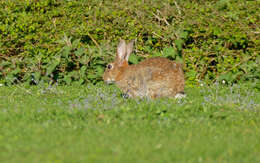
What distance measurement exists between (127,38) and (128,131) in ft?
20.4

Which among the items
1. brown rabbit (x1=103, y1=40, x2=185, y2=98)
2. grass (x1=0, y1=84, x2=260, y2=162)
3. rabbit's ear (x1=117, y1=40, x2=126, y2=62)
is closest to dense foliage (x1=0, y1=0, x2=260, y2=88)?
rabbit's ear (x1=117, y1=40, x2=126, y2=62)

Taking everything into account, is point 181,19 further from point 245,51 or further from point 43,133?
point 43,133

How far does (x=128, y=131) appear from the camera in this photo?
20.1 feet

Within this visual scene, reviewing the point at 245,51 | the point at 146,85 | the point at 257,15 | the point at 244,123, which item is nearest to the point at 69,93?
the point at 146,85

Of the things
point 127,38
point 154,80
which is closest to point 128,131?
point 154,80

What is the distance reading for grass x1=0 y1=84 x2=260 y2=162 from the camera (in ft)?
16.9

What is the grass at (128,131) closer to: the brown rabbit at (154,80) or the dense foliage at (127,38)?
the brown rabbit at (154,80)

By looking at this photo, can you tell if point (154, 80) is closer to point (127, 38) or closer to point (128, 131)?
point (128, 131)

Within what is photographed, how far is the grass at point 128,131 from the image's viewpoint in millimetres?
5145

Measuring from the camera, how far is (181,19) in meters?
12.5

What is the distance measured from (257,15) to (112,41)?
3.90 meters

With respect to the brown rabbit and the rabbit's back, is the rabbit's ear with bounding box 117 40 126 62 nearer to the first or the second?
the brown rabbit

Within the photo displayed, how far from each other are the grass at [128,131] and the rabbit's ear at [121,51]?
1.41m

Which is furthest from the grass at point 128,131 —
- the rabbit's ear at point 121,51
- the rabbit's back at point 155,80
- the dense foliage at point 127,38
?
the dense foliage at point 127,38
